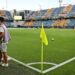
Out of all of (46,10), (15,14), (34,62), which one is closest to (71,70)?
(34,62)

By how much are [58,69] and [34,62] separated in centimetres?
145

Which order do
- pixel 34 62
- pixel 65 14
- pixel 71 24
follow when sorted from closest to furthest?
pixel 34 62, pixel 71 24, pixel 65 14

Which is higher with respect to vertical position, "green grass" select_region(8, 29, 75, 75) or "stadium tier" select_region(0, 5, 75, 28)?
"green grass" select_region(8, 29, 75, 75)

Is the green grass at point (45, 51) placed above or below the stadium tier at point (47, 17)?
above

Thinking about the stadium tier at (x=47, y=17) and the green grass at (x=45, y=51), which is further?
the stadium tier at (x=47, y=17)

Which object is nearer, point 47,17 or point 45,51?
point 45,51

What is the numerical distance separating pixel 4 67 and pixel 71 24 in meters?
67.0

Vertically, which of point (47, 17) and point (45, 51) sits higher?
point (45, 51)

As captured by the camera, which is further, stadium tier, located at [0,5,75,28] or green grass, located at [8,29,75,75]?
stadium tier, located at [0,5,75,28]

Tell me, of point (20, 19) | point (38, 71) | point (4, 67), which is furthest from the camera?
point (20, 19)

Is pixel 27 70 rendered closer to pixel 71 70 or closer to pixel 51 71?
pixel 51 71

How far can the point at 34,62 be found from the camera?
929 cm

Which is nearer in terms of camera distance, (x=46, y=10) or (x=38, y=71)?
(x=38, y=71)

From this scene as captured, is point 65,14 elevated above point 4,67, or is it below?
below
